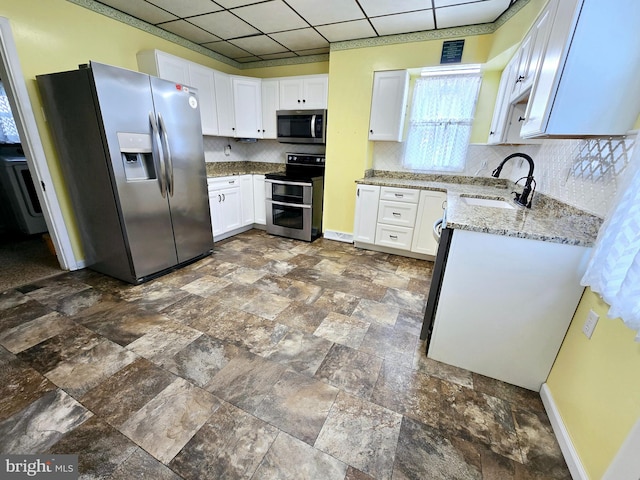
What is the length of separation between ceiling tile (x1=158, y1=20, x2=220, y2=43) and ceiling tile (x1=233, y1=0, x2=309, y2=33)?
2.33 feet

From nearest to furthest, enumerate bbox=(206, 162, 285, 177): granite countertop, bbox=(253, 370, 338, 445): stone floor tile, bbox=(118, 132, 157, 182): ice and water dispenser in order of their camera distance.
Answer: bbox=(253, 370, 338, 445): stone floor tile, bbox=(118, 132, 157, 182): ice and water dispenser, bbox=(206, 162, 285, 177): granite countertop

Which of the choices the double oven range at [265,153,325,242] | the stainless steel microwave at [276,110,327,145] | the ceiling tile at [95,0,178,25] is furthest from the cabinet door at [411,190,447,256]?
the ceiling tile at [95,0,178,25]

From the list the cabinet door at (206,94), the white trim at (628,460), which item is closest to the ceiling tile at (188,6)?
→ the cabinet door at (206,94)

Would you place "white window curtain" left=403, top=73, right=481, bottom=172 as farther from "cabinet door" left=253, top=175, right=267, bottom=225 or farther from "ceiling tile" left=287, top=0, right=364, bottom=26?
"cabinet door" left=253, top=175, right=267, bottom=225

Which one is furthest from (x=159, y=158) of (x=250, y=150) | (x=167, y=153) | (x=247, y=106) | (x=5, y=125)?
(x=5, y=125)

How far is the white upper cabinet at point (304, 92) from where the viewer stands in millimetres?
3682

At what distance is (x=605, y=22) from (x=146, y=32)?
→ 3.96 metres

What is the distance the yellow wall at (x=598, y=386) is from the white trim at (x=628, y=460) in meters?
0.04

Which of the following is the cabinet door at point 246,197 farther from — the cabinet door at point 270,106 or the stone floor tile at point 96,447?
the stone floor tile at point 96,447

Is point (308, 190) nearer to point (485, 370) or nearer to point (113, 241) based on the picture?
point (113, 241)

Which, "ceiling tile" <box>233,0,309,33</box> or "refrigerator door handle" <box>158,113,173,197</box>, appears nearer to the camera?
"refrigerator door handle" <box>158,113,173,197</box>

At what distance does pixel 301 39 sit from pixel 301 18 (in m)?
0.60

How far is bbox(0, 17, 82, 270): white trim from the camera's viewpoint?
2.18 meters

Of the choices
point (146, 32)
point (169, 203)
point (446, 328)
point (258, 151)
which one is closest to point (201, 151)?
point (169, 203)
